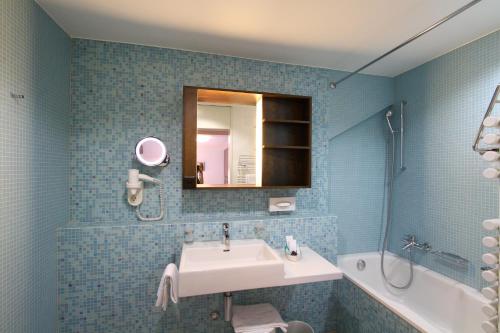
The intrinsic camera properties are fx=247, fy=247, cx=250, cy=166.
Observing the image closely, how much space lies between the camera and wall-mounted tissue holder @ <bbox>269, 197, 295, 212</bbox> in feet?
6.86

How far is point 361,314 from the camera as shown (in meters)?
1.87

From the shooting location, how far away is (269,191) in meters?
2.12

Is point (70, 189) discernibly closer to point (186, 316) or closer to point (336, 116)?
point (186, 316)

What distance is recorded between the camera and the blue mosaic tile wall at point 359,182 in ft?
7.96

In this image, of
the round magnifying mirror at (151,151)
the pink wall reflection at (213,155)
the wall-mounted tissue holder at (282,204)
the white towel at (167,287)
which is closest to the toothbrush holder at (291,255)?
the wall-mounted tissue holder at (282,204)

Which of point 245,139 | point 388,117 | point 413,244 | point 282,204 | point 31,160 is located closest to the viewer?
point 31,160

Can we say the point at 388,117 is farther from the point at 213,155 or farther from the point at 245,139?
the point at 213,155

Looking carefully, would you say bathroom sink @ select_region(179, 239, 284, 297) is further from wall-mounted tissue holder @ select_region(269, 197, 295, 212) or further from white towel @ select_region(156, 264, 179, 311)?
wall-mounted tissue holder @ select_region(269, 197, 295, 212)

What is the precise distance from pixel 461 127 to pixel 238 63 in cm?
181

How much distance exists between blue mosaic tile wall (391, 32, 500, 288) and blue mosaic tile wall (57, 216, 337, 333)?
1.25m

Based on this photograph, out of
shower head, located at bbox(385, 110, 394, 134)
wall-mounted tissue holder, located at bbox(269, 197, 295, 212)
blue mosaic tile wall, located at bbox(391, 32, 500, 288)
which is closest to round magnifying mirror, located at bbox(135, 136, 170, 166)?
wall-mounted tissue holder, located at bbox(269, 197, 295, 212)

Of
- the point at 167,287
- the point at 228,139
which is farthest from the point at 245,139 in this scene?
the point at 167,287

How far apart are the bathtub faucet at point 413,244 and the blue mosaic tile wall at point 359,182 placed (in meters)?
0.25

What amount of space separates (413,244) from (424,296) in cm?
42
